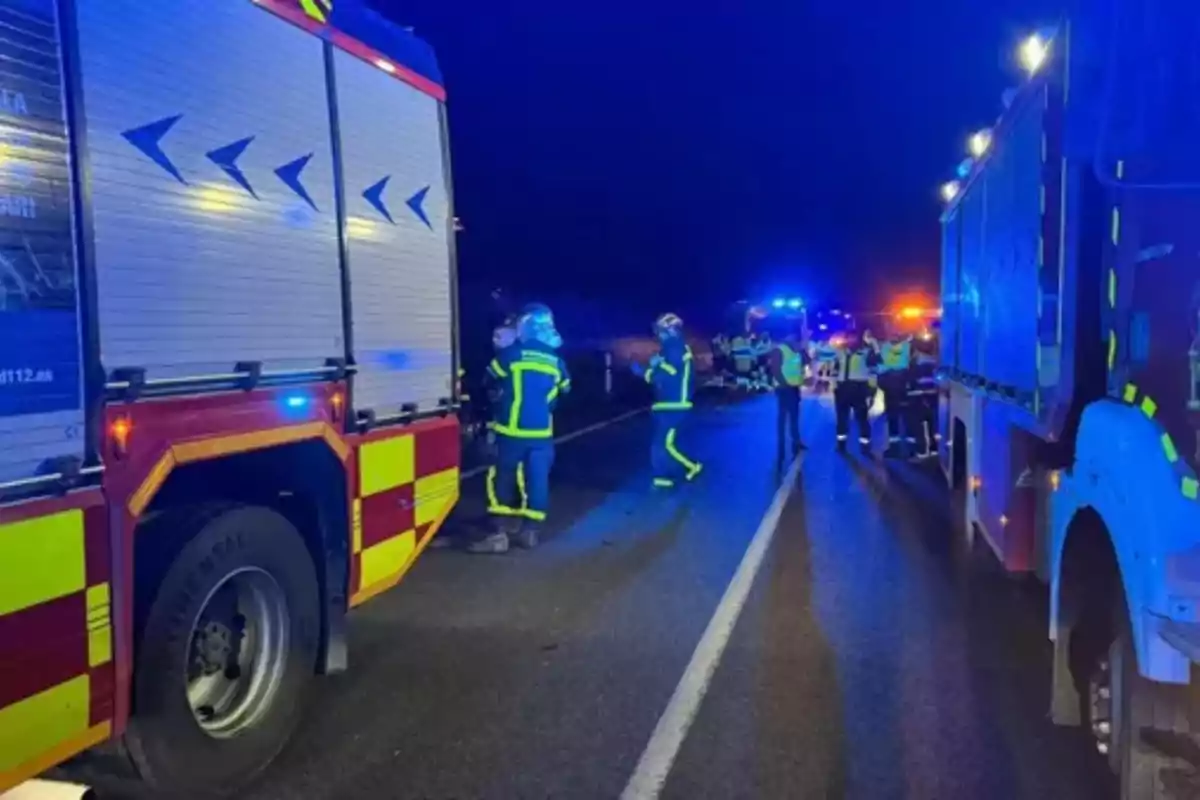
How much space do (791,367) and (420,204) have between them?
31.6 feet

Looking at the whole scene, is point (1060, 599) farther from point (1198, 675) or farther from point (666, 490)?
point (666, 490)

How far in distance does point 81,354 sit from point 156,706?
114 cm

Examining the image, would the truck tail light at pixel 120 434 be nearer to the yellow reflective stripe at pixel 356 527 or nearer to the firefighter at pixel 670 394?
the yellow reflective stripe at pixel 356 527

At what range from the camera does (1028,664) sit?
19.4ft

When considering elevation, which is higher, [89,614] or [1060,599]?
[89,614]

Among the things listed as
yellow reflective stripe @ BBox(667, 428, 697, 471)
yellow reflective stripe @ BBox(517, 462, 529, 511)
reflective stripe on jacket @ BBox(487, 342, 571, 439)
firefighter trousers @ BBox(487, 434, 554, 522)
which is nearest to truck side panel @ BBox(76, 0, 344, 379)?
reflective stripe on jacket @ BBox(487, 342, 571, 439)

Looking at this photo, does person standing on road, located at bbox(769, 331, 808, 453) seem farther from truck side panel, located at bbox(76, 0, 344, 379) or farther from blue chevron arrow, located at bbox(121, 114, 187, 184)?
blue chevron arrow, located at bbox(121, 114, 187, 184)

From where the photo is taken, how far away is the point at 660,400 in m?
12.6

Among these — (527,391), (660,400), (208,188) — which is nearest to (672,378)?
(660,400)

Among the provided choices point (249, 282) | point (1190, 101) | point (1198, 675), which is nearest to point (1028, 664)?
point (1198, 675)

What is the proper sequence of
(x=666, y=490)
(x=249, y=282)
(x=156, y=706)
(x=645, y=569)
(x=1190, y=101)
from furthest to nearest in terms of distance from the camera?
(x=666, y=490)
(x=645, y=569)
(x=249, y=282)
(x=156, y=706)
(x=1190, y=101)

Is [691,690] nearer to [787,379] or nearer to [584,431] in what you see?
[787,379]

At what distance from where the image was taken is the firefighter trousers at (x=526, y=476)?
8859 mm

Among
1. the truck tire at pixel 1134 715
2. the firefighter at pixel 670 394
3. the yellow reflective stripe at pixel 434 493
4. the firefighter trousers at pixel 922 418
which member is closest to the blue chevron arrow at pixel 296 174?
the yellow reflective stripe at pixel 434 493
